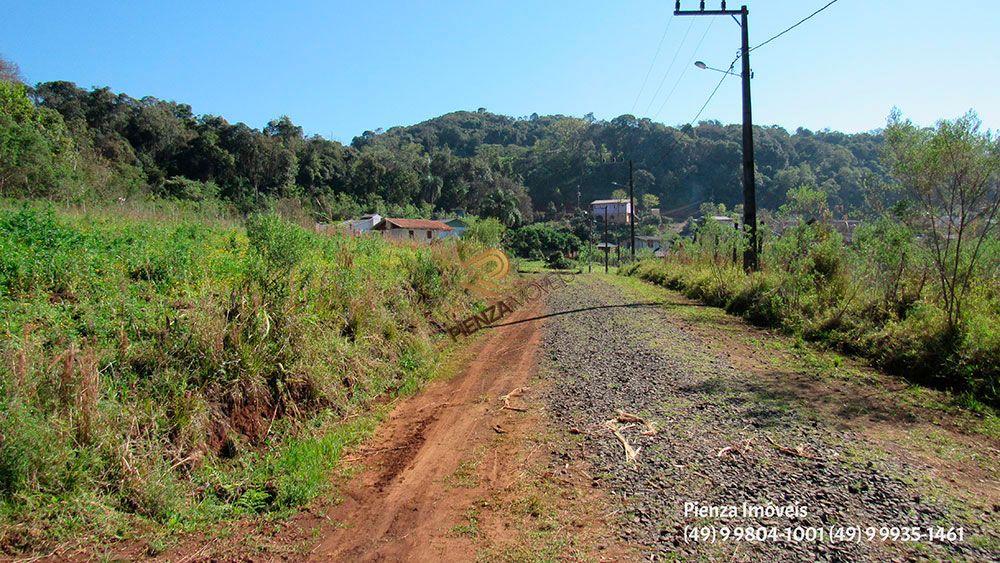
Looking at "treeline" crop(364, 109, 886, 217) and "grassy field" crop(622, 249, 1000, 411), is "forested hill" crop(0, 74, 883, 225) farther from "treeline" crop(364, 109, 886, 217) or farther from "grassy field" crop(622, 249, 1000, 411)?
"grassy field" crop(622, 249, 1000, 411)

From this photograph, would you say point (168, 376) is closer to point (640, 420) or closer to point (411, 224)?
point (640, 420)

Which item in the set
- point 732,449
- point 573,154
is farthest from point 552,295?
point 573,154

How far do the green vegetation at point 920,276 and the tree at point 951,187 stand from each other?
0.02 meters

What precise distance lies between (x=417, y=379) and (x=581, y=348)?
3.07m

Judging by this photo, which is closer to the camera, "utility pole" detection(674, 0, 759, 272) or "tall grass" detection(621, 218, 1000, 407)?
"tall grass" detection(621, 218, 1000, 407)

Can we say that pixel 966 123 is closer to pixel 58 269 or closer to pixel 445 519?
pixel 445 519

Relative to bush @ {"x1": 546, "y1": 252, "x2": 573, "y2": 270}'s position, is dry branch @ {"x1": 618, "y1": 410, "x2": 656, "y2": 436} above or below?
above

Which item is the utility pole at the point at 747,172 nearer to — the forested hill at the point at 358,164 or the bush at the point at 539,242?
the forested hill at the point at 358,164

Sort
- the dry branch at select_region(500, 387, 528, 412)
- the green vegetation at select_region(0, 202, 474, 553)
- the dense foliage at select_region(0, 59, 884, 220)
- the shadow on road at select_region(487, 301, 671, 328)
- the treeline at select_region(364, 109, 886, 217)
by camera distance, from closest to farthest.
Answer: the green vegetation at select_region(0, 202, 474, 553), the dry branch at select_region(500, 387, 528, 412), the shadow on road at select_region(487, 301, 671, 328), the dense foliage at select_region(0, 59, 884, 220), the treeline at select_region(364, 109, 886, 217)

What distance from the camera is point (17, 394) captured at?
3.55 meters

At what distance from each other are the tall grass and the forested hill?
1662mm

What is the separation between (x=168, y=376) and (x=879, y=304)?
10694 millimetres

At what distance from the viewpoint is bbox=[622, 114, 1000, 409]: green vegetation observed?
22.7 ft

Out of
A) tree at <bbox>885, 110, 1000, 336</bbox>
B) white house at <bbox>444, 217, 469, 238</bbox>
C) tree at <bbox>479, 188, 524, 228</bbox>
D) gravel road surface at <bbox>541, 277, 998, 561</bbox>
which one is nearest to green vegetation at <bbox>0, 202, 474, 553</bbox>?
gravel road surface at <bbox>541, 277, 998, 561</bbox>
